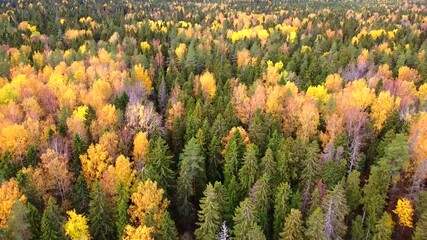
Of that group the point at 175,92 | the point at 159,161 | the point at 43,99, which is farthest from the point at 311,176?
the point at 43,99

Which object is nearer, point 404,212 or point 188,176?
point 404,212

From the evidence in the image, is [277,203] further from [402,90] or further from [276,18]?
[276,18]

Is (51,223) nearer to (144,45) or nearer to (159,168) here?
Answer: (159,168)

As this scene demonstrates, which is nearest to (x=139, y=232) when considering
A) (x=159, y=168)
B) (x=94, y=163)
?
(x=159, y=168)

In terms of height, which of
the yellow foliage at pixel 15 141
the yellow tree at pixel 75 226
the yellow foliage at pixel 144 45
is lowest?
the yellow foliage at pixel 144 45

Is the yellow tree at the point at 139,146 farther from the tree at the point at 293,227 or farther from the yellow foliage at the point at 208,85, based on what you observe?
the yellow foliage at the point at 208,85

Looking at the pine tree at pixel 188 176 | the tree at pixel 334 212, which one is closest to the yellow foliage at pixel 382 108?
the tree at pixel 334 212

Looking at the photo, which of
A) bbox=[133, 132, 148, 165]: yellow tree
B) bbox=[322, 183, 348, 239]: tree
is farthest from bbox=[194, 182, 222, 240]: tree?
bbox=[133, 132, 148, 165]: yellow tree
